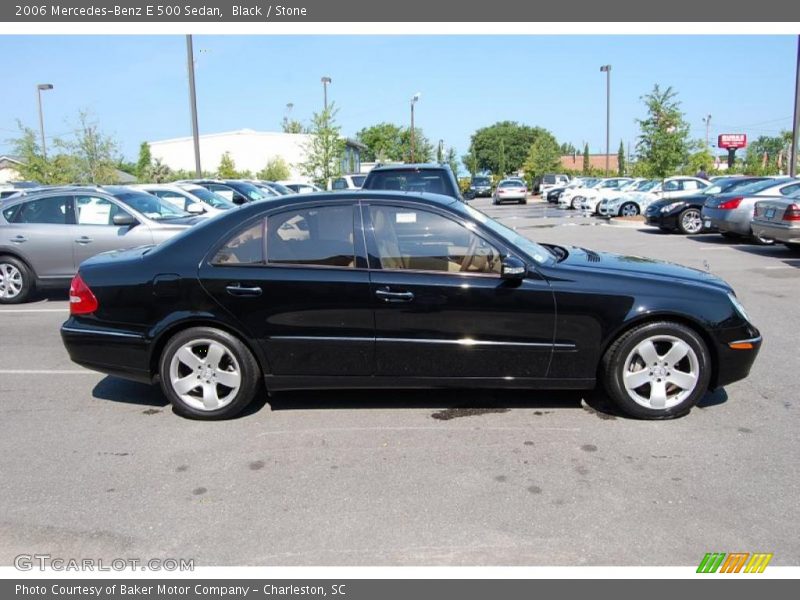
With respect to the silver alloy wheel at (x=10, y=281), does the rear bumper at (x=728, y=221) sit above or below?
above

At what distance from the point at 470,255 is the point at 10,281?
26.7 ft

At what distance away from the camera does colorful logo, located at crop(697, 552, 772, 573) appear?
313cm

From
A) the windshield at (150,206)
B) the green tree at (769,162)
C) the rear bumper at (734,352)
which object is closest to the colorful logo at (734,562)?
the rear bumper at (734,352)

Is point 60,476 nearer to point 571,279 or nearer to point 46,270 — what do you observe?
point 571,279

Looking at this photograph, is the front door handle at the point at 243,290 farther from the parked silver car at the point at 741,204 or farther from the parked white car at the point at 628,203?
the parked white car at the point at 628,203

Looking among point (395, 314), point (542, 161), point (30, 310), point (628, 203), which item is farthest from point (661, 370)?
point (542, 161)

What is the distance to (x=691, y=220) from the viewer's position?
17.9 meters

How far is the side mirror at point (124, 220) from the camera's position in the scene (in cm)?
956

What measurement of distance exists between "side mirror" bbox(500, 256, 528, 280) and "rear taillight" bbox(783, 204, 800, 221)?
387 inches

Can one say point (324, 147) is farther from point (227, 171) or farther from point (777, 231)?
point (777, 231)

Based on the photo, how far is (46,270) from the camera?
10.0 meters

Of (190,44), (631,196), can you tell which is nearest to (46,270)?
(190,44)

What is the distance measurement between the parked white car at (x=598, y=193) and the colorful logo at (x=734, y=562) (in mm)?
24792

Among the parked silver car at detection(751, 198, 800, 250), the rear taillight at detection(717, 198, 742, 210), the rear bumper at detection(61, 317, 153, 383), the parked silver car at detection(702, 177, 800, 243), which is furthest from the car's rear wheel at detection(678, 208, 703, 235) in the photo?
the rear bumper at detection(61, 317, 153, 383)
